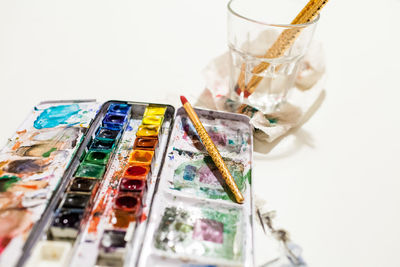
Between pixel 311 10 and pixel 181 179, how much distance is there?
1.20 feet

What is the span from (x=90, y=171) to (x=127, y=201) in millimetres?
82

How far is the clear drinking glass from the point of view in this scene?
2.08 ft

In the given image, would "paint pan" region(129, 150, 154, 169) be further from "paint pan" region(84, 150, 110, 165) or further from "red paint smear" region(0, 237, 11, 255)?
"red paint smear" region(0, 237, 11, 255)

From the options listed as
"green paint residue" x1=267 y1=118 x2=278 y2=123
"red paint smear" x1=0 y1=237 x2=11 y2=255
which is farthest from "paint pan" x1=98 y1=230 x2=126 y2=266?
"green paint residue" x1=267 y1=118 x2=278 y2=123

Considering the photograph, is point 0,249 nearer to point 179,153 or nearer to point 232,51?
point 179,153

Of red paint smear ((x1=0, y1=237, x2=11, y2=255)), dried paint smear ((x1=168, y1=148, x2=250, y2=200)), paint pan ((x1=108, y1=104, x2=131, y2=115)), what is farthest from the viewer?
paint pan ((x1=108, y1=104, x2=131, y2=115))

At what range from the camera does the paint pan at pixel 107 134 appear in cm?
54

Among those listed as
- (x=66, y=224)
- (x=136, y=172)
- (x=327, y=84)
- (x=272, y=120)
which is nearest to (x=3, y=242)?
(x=66, y=224)

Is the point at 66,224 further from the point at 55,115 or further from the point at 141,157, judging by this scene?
the point at 55,115

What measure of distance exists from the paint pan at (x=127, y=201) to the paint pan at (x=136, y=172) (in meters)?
0.03

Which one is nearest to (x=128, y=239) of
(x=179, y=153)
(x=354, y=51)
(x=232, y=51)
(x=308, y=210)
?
(x=179, y=153)

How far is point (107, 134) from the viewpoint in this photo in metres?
0.55

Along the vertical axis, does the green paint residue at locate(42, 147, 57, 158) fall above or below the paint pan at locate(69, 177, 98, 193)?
above

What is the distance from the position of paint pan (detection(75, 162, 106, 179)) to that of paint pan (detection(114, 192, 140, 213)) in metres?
0.05
